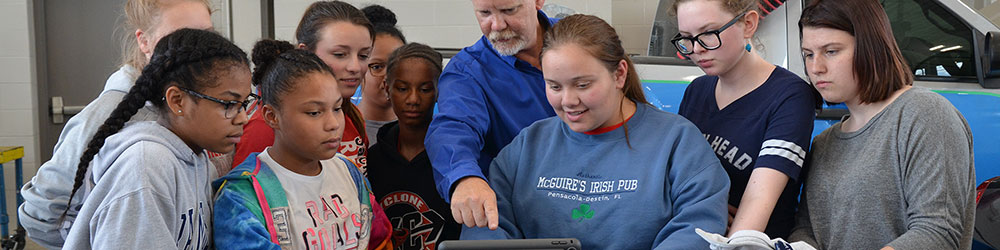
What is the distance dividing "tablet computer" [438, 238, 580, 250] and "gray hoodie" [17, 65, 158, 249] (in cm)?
79

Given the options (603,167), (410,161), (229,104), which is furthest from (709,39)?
(229,104)

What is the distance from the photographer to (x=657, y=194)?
1.68 metres

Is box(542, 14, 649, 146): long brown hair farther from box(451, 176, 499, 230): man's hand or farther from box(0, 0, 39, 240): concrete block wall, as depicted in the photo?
box(0, 0, 39, 240): concrete block wall

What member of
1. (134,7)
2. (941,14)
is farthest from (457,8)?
(134,7)

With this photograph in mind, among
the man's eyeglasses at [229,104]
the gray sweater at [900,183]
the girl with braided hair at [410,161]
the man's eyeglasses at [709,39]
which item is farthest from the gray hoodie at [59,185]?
the gray sweater at [900,183]

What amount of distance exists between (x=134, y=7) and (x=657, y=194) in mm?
1534

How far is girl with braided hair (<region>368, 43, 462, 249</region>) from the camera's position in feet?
7.09

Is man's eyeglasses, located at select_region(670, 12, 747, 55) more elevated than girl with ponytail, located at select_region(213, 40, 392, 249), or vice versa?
man's eyeglasses, located at select_region(670, 12, 747, 55)

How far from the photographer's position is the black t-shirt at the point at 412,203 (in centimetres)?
216

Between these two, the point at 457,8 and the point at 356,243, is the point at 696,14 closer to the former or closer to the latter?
the point at 356,243

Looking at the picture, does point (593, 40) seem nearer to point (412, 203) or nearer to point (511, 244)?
point (511, 244)

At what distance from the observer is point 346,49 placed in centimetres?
224

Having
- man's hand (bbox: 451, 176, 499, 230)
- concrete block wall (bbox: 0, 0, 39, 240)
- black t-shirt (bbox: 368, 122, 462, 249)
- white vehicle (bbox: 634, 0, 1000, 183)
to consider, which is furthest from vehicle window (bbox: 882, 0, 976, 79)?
concrete block wall (bbox: 0, 0, 39, 240)

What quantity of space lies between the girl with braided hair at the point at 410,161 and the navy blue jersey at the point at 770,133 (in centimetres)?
79
